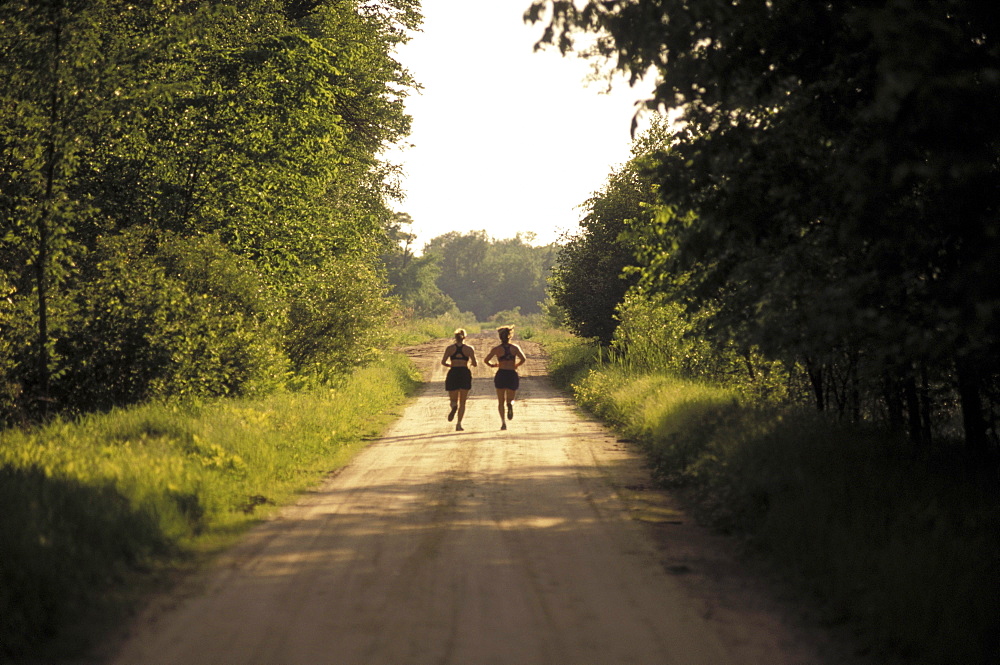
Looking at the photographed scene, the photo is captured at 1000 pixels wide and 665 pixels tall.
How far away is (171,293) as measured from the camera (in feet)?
45.8

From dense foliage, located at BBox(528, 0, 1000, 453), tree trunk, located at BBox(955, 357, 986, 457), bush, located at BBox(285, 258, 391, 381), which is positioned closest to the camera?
dense foliage, located at BBox(528, 0, 1000, 453)

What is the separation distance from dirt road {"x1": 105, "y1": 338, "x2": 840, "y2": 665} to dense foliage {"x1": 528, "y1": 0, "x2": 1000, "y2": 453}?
2.42m

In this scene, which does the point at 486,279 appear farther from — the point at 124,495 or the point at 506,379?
the point at 124,495

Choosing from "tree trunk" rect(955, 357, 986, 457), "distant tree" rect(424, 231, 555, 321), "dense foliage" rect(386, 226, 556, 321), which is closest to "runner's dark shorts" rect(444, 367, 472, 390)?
"tree trunk" rect(955, 357, 986, 457)

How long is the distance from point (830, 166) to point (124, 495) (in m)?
7.14

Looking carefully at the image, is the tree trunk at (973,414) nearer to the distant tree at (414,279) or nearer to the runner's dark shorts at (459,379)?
the runner's dark shorts at (459,379)

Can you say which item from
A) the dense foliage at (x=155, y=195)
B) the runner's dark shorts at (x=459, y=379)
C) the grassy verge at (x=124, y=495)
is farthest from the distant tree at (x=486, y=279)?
the grassy verge at (x=124, y=495)

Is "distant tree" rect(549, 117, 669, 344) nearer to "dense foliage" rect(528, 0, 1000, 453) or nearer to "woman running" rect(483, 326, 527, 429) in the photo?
"woman running" rect(483, 326, 527, 429)

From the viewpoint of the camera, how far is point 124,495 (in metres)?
7.94

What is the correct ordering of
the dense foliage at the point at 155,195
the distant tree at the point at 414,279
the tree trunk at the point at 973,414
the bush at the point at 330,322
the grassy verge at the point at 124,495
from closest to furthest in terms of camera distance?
1. the grassy verge at the point at 124,495
2. the tree trunk at the point at 973,414
3. the dense foliage at the point at 155,195
4. the bush at the point at 330,322
5. the distant tree at the point at 414,279

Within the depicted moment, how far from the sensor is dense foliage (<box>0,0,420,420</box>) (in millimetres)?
12320

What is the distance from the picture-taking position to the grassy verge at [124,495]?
568cm

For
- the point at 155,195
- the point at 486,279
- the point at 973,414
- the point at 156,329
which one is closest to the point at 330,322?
the point at 155,195

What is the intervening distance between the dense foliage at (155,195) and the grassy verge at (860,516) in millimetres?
8010
